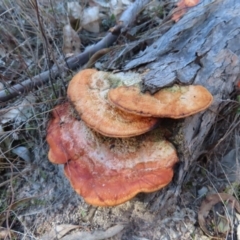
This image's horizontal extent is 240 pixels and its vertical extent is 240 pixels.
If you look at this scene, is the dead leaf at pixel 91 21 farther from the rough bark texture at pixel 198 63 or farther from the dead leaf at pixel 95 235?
the dead leaf at pixel 95 235

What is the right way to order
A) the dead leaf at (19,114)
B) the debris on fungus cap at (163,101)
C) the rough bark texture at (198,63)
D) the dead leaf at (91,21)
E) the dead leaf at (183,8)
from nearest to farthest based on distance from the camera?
the debris on fungus cap at (163,101), the rough bark texture at (198,63), the dead leaf at (19,114), the dead leaf at (183,8), the dead leaf at (91,21)

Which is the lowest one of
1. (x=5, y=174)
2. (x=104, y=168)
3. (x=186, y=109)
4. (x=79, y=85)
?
(x=5, y=174)

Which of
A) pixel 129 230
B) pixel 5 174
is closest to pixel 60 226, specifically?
pixel 129 230

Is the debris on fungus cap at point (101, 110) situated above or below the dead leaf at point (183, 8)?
above

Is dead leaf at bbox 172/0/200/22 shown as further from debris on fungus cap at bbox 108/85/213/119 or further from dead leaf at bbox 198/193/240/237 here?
dead leaf at bbox 198/193/240/237

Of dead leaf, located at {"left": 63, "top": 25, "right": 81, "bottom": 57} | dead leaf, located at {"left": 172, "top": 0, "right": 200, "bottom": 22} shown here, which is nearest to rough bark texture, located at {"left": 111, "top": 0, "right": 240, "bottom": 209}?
dead leaf, located at {"left": 172, "top": 0, "right": 200, "bottom": 22}

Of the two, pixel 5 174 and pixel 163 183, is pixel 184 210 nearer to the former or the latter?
pixel 163 183

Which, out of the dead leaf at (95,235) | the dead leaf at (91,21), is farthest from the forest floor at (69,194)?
the dead leaf at (91,21)
